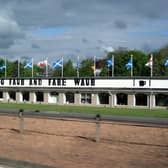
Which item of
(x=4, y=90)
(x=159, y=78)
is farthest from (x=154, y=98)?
(x=4, y=90)

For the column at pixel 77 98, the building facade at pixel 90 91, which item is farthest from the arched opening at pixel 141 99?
the column at pixel 77 98

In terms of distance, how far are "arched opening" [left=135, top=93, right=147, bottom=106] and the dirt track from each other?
51.9 metres

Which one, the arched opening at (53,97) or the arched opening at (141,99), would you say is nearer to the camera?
the arched opening at (141,99)

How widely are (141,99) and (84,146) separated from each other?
57854 millimetres

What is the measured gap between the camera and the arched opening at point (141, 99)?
230 ft

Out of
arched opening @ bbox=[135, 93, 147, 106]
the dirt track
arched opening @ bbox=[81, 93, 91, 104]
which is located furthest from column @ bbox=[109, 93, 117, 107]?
the dirt track

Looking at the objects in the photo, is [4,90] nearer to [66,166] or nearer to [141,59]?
[141,59]

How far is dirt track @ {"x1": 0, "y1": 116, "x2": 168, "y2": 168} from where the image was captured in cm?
1091

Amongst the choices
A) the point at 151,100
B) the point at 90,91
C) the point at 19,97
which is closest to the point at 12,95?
the point at 19,97

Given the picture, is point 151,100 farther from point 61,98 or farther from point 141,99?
point 61,98

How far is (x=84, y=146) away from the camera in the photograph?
13.4 m

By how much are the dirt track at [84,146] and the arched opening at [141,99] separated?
51.9m

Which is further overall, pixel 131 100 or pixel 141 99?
pixel 141 99

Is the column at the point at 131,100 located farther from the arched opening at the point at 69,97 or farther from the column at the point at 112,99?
the arched opening at the point at 69,97
